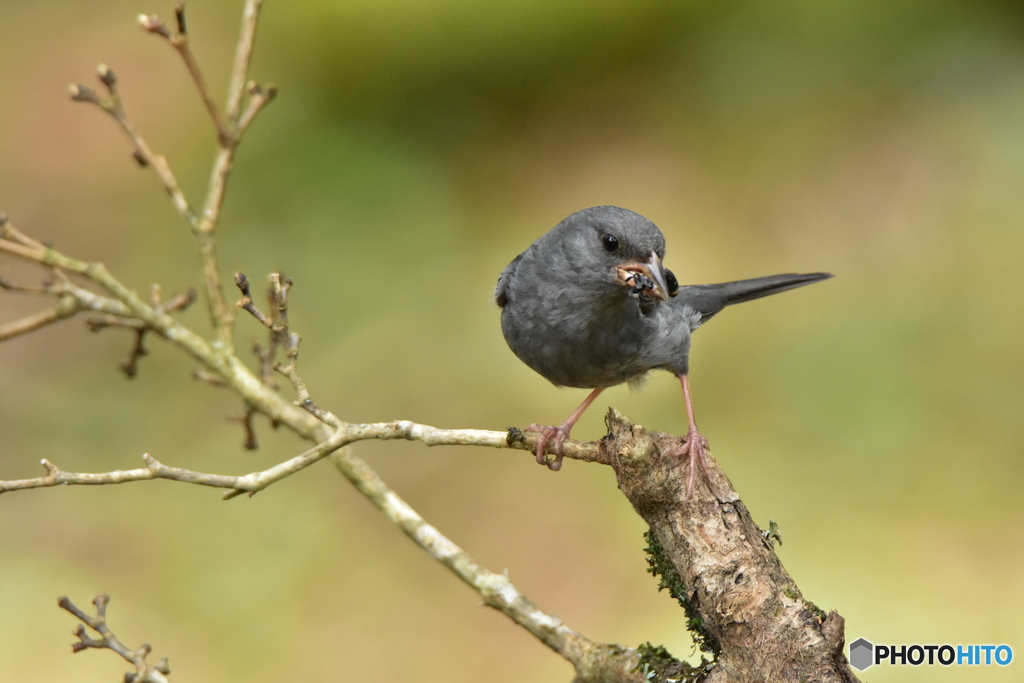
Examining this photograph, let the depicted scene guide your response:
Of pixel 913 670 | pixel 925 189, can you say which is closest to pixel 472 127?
pixel 925 189

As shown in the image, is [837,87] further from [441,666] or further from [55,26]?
[55,26]

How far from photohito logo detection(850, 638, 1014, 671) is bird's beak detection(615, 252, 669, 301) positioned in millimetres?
1722

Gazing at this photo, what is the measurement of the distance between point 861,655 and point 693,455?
5.74 feet

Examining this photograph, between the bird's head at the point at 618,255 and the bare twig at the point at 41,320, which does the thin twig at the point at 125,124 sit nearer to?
the bare twig at the point at 41,320

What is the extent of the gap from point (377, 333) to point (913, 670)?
15.2 feet

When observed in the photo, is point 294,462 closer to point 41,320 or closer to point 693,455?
point 41,320

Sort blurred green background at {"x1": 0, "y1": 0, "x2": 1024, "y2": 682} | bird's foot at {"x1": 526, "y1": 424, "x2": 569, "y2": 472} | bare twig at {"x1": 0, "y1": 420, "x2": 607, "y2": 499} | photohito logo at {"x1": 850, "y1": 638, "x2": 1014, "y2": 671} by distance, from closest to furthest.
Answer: bare twig at {"x1": 0, "y1": 420, "x2": 607, "y2": 499} → bird's foot at {"x1": 526, "y1": 424, "x2": 569, "y2": 472} → photohito logo at {"x1": 850, "y1": 638, "x2": 1014, "y2": 671} → blurred green background at {"x1": 0, "y1": 0, "x2": 1024, "y2": 682}

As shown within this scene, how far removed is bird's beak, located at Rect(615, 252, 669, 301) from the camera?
10.6ft

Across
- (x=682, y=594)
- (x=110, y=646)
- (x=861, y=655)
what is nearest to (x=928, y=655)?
(x=861, y=655)

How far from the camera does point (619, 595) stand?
5711mm

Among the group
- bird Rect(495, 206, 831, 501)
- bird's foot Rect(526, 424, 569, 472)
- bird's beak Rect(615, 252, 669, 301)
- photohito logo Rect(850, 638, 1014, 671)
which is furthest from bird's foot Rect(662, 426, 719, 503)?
photohito logo Rect(850, 638, 1014, 671)

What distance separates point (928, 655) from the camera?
14.3 ft

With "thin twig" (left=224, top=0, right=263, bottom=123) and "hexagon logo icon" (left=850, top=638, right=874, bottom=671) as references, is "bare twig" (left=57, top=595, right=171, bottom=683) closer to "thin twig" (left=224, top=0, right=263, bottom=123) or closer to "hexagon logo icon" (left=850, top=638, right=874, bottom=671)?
"thin twig" (left=224, top=0, right=263, bottom=123)

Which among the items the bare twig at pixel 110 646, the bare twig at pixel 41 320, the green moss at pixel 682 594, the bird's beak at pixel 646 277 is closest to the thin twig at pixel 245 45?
the bare twig at pixel 41 320
